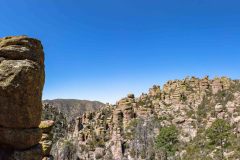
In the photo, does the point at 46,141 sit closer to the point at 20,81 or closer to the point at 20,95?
the point at 20,95

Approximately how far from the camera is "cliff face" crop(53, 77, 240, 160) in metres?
102

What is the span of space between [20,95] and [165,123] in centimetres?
10910

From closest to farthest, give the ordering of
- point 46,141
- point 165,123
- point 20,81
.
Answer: point 20,81
point 46,141
point 165,123

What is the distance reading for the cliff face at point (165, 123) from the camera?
335 ft

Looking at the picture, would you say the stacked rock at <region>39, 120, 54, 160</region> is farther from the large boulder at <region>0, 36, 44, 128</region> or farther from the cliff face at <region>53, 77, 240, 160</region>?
the cliff face at <region>53, 77, 240, 160</region>

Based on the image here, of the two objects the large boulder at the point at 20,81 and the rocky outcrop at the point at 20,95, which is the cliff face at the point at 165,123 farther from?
the large boulder at the point at 20,81

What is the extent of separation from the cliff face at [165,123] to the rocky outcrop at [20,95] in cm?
7470

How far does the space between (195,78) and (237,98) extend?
108 feet

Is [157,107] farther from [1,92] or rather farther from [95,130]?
[1,92]

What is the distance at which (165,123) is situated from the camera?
125125 millimetres

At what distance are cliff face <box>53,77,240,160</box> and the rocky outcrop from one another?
74703 millimetres

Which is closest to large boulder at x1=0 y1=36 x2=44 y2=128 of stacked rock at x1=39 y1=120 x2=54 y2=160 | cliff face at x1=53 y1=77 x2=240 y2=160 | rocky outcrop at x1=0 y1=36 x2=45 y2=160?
rocky outcrop at x1=0 y1=36 x2=45 y2=160

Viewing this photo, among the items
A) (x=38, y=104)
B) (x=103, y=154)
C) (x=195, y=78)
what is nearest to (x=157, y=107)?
(x=195, y=78)

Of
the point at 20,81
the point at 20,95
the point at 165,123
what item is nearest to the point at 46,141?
the point at 20,95
